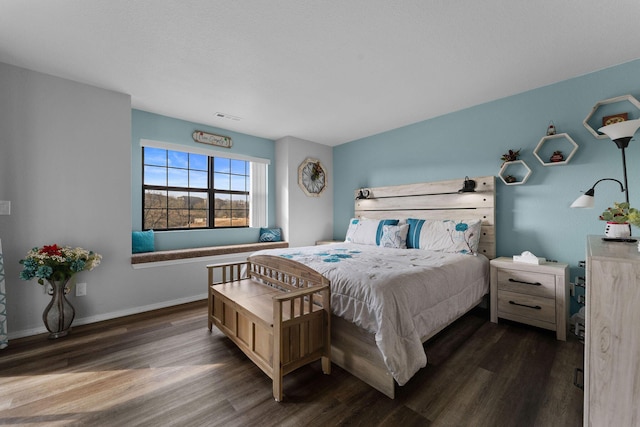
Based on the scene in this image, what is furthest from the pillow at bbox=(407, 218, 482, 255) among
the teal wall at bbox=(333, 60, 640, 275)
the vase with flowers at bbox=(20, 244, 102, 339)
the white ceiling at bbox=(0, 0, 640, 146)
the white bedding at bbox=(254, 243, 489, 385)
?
the vase with flowers at bbox=(20, 244, 102, 339)

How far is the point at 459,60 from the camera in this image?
7.61 feet

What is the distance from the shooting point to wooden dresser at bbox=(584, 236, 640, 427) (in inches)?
39.4

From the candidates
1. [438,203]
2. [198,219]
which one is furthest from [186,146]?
[438,203]

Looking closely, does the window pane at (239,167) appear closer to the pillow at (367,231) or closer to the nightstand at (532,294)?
the pillow at (367,231)

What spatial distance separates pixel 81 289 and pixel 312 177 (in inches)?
137

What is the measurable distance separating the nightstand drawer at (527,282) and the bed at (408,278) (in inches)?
7.8

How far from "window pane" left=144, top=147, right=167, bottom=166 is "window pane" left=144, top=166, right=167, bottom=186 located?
0.22 ft

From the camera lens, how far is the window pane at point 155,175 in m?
3.59

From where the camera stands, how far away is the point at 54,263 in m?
2.40

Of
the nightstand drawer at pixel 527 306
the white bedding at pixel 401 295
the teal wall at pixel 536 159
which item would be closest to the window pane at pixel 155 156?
the white bedding at pixel 401 295


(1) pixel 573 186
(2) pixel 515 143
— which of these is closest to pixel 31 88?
(2) pixel 515 143

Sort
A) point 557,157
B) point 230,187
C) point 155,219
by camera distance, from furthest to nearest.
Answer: point 230,187, point 155,219, point 557,157

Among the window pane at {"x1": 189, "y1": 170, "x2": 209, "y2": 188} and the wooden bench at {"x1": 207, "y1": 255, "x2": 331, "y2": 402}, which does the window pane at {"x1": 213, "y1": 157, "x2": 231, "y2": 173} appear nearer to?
the window pane at {"x1": 189, "y1": 170, "x2": 209, "y2": 188}

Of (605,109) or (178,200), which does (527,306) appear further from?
(178,200)
